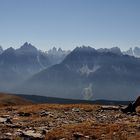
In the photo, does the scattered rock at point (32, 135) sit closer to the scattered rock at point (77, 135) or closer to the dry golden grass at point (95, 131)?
the dry golden grass at point (95, 131)

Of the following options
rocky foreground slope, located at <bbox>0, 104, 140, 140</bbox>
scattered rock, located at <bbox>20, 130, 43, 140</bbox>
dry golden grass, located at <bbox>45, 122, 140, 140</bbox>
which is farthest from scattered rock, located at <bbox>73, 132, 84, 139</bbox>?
scattered rock, located at <bbox>20, 130, 43, 140</bbox>

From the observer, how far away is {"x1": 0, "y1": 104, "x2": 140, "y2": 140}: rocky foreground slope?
25.8 meters

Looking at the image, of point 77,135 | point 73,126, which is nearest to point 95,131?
point 77,135

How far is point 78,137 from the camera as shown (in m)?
25.8

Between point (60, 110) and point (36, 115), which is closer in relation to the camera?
point (36, 115)

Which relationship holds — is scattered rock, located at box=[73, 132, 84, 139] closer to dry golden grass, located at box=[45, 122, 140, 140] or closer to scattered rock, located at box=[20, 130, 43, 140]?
dry golden grass, located at box=[45, 122, 140, 140]

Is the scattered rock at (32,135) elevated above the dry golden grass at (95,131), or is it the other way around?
the dry golden grass at (95,131)

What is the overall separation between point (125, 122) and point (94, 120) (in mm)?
2995

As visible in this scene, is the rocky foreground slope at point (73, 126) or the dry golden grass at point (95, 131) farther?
the rocky foreground slope at point (73, 126)

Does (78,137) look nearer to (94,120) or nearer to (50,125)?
(50,125)

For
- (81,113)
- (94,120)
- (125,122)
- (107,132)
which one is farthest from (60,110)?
(107,132)

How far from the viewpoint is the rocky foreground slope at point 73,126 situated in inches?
1014

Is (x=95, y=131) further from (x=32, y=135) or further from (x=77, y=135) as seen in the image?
(x=32, y=135)

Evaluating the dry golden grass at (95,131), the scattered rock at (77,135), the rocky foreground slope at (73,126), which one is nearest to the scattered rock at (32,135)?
the rocky foreground slope at (73,126)
